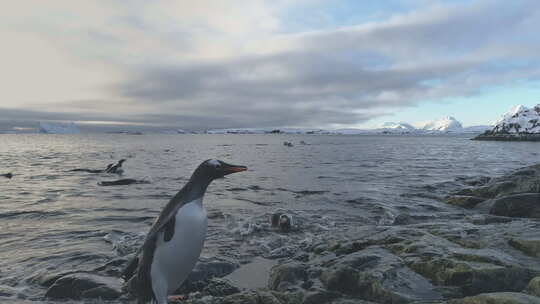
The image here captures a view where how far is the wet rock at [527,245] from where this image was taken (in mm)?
6688

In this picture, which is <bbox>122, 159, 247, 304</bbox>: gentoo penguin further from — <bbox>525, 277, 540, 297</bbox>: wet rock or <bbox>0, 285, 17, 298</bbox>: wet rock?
<bbox>525, 277, 540, 297</bbox>: wet rock

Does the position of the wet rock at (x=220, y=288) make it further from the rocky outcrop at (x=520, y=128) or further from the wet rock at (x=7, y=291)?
the rocky outcrop at (x=520, y=128)

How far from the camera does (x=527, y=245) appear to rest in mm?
6906

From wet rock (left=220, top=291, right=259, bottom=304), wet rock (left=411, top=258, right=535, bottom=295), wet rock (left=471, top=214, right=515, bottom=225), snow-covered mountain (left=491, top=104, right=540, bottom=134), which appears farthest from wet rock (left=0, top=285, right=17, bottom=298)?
snow-covered mountain (left=491, top=104, right=540, bottom=134)

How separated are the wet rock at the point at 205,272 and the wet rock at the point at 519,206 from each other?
32.1 ft

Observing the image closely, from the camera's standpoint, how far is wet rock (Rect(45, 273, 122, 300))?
21.1ft

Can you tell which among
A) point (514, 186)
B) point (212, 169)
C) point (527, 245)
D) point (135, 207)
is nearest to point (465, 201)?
point (514, 186)

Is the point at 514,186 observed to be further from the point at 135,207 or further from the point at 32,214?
the point at 32,214

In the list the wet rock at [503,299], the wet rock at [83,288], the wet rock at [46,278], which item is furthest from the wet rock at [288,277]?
the wet rock at [46,278]

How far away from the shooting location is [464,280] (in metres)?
5.63

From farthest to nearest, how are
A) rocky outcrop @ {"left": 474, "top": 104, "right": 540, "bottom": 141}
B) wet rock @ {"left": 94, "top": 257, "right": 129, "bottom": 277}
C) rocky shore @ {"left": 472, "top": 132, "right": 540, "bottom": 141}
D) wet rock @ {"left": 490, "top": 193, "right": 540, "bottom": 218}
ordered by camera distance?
rocky outcrop @ {"left": 474, "top": 104, "right": 540, "bottom": 141} → rocky shore @ {"left": 472, "top": 132, "right": 540, "bottom": 141} → wet rock @ {"left": 490, "top": 193, "right": 540, "bottom": 218} → wet rock @ {"left": 94, "top": 257, "right": 129, "bottom": 277}

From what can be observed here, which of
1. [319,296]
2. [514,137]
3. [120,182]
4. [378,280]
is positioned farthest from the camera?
[514,137]

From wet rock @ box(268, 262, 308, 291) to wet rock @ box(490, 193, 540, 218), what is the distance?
8.98m

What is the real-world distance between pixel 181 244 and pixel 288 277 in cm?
254
